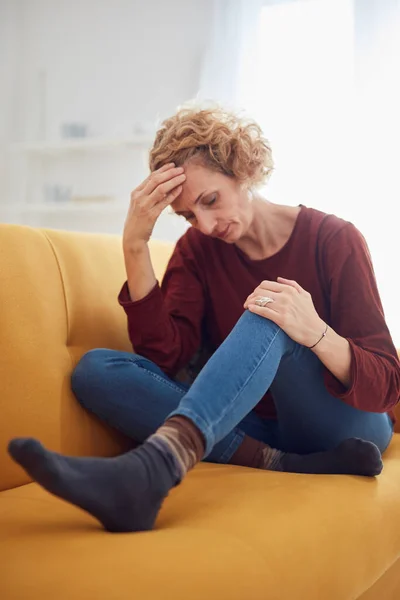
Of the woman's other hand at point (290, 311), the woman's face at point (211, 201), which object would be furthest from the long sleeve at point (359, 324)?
the woman's face at point (211, 201)

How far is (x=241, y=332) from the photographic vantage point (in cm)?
118

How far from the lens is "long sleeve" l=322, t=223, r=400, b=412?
4.34ft

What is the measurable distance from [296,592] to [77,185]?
3804 mm

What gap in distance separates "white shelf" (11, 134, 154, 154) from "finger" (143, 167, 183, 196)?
2590mm

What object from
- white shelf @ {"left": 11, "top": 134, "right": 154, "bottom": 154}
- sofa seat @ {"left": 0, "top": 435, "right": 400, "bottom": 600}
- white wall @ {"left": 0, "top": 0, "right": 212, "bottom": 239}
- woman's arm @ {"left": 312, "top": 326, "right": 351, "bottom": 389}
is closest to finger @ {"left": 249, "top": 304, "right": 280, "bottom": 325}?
woman's arm @ {"left": 312, "top": 326, "right": 351, "bottom": 389}

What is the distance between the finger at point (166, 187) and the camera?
4.86 ft

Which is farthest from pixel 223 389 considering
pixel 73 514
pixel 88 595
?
pixel 88 595

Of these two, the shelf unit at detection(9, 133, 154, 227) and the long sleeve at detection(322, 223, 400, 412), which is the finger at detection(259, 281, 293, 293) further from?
the shelf unit at detection(9, 133, 154, 227)

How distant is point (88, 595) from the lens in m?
0.76

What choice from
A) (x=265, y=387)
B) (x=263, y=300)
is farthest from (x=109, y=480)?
(x=263, y=300)

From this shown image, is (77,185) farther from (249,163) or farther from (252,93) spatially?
(249,163)

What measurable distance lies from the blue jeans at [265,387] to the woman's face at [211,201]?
1.07ft

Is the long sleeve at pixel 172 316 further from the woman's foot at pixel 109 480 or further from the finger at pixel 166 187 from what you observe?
the woman's foot at pixel 109 480

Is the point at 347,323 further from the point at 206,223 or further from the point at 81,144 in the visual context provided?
the point at 81,144
